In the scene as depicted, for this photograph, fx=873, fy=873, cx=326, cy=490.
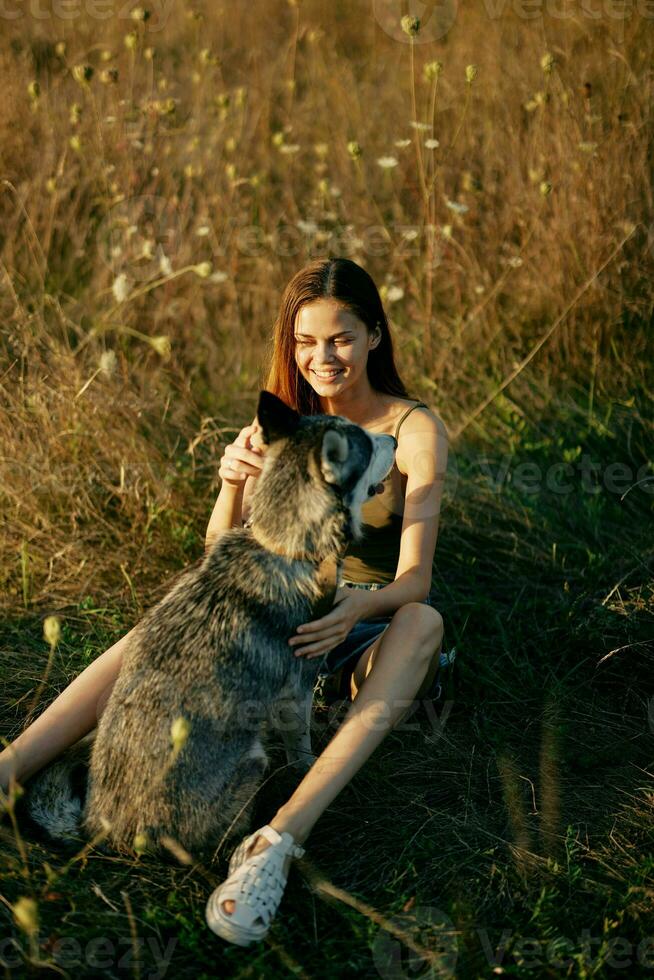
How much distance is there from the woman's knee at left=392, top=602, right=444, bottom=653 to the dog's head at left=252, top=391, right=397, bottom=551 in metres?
0.34

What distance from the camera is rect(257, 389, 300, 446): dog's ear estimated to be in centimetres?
274

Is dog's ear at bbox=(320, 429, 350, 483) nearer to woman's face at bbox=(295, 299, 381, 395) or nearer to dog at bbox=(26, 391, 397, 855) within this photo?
dog at bbox=(26, 391, 397, 855)

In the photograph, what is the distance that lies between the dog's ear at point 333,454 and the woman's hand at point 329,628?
0.46 m

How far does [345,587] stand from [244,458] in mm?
639

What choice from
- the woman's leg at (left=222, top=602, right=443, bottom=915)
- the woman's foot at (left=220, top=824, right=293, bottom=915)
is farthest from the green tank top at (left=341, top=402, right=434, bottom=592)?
the woman's foot at (left=220, top=824, right=293, bottom=915)

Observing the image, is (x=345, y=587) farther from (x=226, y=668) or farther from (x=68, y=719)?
(x=68, y=719)

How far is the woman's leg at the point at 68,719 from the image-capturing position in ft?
9.45

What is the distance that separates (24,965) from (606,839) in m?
1.82

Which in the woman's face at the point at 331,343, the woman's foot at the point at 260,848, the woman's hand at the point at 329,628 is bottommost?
the woman's foot at the point at 260,848

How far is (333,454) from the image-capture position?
2.68 m

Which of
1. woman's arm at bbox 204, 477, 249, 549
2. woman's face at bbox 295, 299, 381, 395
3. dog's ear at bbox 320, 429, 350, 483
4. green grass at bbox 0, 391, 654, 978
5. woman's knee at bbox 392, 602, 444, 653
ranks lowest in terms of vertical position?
green grass at bbox 0, 391, 654, 978

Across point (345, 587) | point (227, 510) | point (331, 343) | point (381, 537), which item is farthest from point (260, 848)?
point (331, 343)

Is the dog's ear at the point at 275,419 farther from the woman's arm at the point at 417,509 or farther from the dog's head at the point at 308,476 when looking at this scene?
the woman's arm at the point at 417,509

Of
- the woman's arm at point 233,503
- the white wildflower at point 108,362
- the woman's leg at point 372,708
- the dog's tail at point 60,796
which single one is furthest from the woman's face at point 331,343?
the dog's tail at point 60,796
